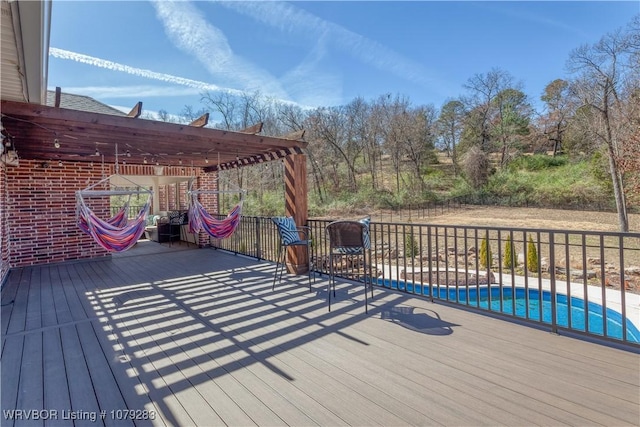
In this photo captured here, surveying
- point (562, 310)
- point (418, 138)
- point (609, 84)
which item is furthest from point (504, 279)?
point (418, 138)

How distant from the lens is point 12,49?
2.26 metres

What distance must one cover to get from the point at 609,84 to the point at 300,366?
17317mm

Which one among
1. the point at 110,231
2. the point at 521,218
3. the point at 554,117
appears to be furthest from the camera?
the point at 554,117

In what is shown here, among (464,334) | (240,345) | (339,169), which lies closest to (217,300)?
(240,345)

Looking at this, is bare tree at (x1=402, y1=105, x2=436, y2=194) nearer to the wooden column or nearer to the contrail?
the contrail

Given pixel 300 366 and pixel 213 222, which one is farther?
pixel 213 222

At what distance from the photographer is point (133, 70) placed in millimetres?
10852

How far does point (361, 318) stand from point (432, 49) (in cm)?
1161

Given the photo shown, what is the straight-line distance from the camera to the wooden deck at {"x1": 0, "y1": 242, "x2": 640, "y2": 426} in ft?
5.76

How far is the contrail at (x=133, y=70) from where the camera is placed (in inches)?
216

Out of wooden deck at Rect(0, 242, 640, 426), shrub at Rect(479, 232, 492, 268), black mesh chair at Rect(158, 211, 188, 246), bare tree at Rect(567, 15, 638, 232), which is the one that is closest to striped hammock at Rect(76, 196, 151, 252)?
wooden deck at Rect(0, 242, 640, 426)

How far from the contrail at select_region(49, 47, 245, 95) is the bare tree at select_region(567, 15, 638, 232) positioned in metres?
16.7

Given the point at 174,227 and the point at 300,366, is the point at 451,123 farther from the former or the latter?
the point at 300,366

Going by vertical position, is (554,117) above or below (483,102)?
below
